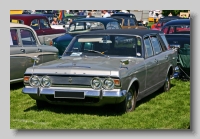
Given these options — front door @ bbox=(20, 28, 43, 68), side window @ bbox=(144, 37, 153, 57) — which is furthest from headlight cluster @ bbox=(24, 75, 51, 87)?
front door @ bbox=(20, 28, 43, 68)

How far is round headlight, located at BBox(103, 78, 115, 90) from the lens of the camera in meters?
7.16

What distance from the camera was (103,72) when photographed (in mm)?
7211

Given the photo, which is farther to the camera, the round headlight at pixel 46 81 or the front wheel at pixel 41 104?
the front wheel at pixel 41 104

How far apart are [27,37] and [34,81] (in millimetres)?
3218

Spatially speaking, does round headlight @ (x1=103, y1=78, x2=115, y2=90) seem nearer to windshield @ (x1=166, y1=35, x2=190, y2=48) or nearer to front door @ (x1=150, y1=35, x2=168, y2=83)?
front door @ (x1=150, y1=35, x2=168, y2=83)

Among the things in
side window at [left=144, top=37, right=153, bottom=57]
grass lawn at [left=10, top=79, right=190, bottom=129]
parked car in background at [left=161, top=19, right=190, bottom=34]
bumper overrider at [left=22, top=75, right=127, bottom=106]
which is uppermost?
parked car in background at [left=161, top=19, right=190, bottom=34]

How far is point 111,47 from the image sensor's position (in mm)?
8320

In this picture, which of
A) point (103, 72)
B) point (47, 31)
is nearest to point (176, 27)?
point (47, 31)

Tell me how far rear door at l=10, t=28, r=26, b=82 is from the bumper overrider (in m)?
2.30

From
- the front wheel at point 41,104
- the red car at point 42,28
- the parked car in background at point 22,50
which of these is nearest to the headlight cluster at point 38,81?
the front wheel at point 41,104

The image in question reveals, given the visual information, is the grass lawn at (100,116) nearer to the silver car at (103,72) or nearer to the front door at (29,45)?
the silver car at (103,72)

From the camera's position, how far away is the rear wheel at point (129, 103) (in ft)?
24.6

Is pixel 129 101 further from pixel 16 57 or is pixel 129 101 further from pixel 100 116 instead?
pixel 16 57

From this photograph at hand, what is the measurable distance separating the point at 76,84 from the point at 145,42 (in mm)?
1908
